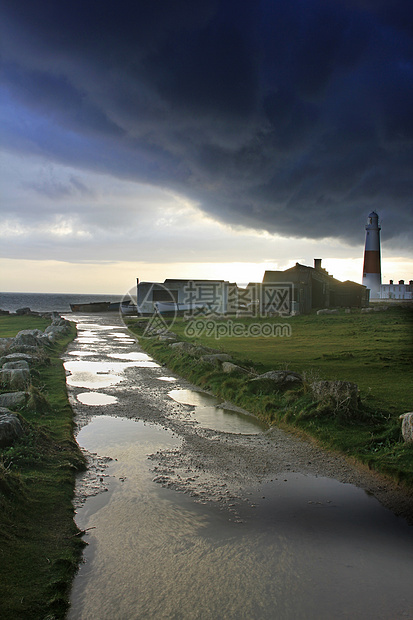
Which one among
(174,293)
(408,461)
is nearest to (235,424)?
(408,461)

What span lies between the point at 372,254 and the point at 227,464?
7267cm

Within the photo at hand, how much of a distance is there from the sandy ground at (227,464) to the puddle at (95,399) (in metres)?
0.79

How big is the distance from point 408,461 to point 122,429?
282 inches

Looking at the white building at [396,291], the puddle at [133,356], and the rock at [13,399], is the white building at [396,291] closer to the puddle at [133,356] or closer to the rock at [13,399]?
the puddle at [133,356]

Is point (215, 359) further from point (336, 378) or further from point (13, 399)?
point (13, 399)

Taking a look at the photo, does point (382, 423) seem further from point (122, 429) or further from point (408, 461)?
point (122, 429)

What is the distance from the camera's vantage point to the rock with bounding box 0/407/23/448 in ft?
Answer: 29.6

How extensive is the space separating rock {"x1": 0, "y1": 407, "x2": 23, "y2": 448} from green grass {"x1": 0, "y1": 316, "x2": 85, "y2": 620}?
153 millimetres

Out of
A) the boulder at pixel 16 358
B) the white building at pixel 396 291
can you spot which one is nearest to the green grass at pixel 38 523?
the boulder at pixel 16 358

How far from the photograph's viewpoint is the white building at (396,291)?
104756 mm

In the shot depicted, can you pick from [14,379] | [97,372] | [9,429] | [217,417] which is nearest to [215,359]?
[97,372]

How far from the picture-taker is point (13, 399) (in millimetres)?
12609

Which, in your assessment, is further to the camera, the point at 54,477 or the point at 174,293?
the point at 174,293

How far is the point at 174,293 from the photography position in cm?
6178
